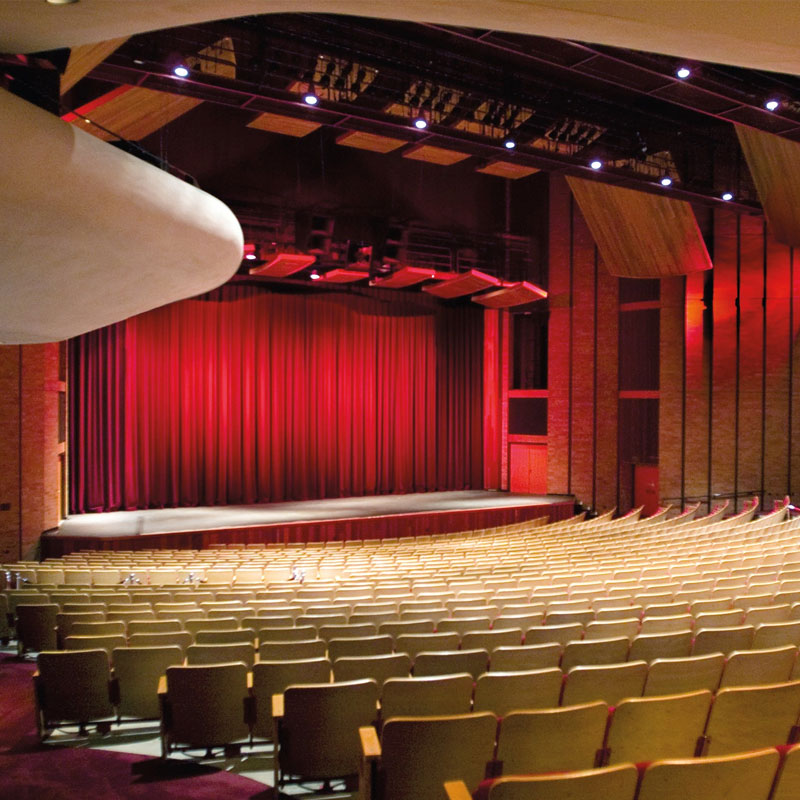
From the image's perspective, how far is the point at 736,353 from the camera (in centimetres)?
1680

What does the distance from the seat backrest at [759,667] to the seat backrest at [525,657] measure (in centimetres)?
83

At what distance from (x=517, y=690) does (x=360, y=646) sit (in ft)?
3.97

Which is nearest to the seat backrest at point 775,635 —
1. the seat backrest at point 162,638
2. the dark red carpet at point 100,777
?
the dark red carpet at point 100,777

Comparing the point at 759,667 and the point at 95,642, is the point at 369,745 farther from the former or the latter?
the point at 95,642

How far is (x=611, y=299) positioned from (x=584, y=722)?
16.4 meters

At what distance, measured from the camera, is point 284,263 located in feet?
45.7

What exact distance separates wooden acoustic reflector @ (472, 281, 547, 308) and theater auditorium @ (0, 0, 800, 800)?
0.14 m

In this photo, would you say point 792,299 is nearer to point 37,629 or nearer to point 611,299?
point 611,299

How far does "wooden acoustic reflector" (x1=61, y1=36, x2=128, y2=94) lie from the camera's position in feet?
24.3

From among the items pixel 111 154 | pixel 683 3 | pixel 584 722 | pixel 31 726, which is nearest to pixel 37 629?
pixel 31 726

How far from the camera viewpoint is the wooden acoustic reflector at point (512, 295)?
1648cm

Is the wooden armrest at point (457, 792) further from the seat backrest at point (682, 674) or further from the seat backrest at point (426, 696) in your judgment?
the seat backrest at point (682, 674)

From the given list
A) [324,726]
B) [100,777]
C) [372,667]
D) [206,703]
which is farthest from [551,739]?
[100,777]

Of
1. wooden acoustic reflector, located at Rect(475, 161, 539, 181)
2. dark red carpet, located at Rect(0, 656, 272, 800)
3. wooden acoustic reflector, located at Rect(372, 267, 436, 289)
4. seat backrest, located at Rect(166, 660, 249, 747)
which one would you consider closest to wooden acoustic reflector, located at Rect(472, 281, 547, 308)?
wooden acoustic reflector, located at Rect(372, 267, 436, 289)
